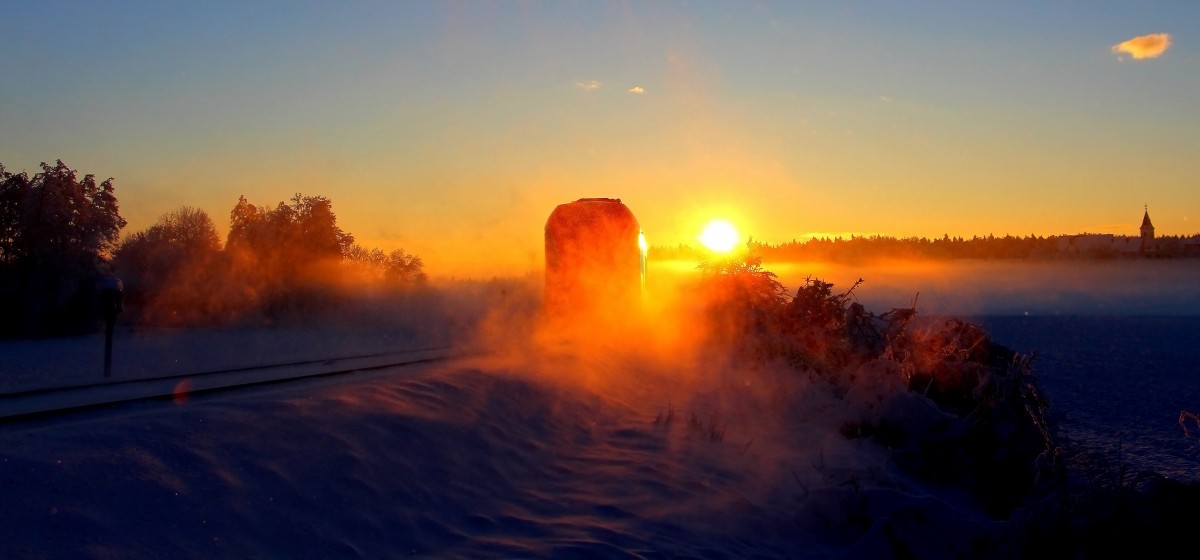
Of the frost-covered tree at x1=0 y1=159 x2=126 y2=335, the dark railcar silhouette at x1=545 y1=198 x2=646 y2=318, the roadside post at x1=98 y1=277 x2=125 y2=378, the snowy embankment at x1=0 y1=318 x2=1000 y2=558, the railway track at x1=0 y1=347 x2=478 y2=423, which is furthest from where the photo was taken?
the dark railcar silhouette at x1=545 y1=198 x2=646 y2=318

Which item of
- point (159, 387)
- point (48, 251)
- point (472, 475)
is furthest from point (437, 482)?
point (48, 251)

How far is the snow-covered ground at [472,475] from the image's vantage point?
5.57m

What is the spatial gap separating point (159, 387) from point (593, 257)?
14.1 meters

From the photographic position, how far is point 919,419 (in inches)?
492

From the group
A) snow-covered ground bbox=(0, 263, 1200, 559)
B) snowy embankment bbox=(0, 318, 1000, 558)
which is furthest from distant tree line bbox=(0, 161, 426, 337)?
snowy embankment bbox=(0, 318, 1000, 558)

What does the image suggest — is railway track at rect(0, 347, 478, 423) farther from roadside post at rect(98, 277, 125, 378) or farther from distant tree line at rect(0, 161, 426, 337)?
distant tree line at rect(0, 161, 426, 337)

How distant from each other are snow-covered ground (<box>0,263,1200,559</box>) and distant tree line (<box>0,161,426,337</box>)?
8976 mm

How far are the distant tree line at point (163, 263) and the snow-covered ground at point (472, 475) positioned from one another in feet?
29.4

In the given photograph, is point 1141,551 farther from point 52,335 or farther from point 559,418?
point 52,335

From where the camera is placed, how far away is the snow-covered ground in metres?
5.57

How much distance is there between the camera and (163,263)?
26453 mm

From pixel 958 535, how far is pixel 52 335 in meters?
23.2

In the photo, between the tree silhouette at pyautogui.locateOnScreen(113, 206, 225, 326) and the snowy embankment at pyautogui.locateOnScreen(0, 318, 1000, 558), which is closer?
the snowy embankment at pyautogui.locateOnScreen(0, 318, 1000, 558)

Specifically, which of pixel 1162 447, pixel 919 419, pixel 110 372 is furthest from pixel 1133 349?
pixel 110 372
